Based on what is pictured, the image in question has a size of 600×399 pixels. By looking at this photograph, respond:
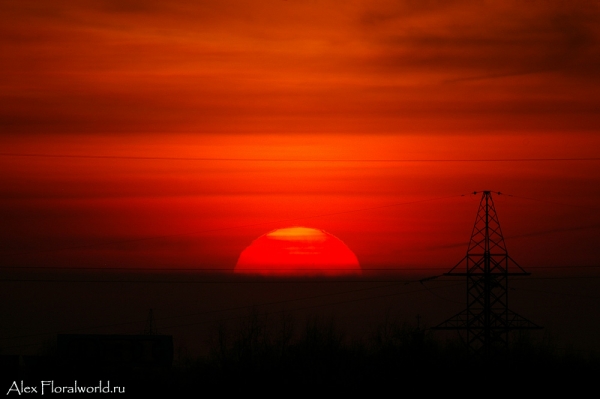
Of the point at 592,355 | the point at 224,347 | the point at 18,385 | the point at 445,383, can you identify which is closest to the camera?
the point at 18,385

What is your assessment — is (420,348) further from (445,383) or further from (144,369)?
(144,369)

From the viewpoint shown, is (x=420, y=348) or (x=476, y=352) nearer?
(x=476, y=352)

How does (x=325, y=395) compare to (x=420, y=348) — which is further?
(x=420, y=348)

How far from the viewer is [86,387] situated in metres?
67.9

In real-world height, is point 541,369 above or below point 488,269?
below

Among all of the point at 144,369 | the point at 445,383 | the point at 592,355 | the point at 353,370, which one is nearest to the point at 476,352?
the point at 445,383

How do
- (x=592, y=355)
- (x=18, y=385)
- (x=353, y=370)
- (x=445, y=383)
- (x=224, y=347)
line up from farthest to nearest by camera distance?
1. (x=224, y=347)
2. (x=592, y=355)
3. (x=353, y=370)
4. (x=445, y=383)
5. (x=18, y=385)

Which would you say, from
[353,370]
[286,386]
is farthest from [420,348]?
[286,386]

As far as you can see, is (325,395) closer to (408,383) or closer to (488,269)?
(408,383)

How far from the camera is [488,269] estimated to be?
75812 millimetres

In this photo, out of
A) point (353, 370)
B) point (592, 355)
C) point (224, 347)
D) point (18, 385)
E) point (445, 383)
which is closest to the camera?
point (18, 385)

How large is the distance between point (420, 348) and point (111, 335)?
75.0 ft

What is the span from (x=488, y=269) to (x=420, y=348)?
9531 mm

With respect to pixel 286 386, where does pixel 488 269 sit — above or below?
above
